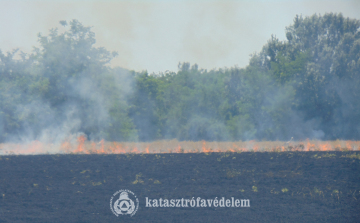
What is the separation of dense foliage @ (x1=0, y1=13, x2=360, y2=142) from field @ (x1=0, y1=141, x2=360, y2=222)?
1374 cm

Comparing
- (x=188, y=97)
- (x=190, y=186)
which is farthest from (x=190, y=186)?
(x=188, y=97)

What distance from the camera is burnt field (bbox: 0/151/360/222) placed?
10.1 meters

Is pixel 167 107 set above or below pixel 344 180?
above

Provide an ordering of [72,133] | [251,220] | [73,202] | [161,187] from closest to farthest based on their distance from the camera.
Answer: [251,220], [73,202], [161,187], [72,133]

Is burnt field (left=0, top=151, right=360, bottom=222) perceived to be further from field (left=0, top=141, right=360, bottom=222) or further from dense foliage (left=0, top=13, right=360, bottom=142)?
dense foliage (left=0, top=13, right=360, bottom=142)

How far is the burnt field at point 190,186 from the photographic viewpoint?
33.1 feet

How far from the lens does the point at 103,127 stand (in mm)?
33000

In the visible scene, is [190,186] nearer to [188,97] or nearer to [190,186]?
[190,186]

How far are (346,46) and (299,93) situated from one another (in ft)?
25.9

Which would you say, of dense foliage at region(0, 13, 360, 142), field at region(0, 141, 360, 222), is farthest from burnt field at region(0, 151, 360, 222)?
dense foliage at region(0, 13, 360, 142)

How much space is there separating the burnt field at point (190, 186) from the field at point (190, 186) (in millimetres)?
30

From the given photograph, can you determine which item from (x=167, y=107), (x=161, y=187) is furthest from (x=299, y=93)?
(x=161, y=187)

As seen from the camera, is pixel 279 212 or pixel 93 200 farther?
pixel 93 200

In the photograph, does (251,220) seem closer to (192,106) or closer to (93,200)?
(93,200)
